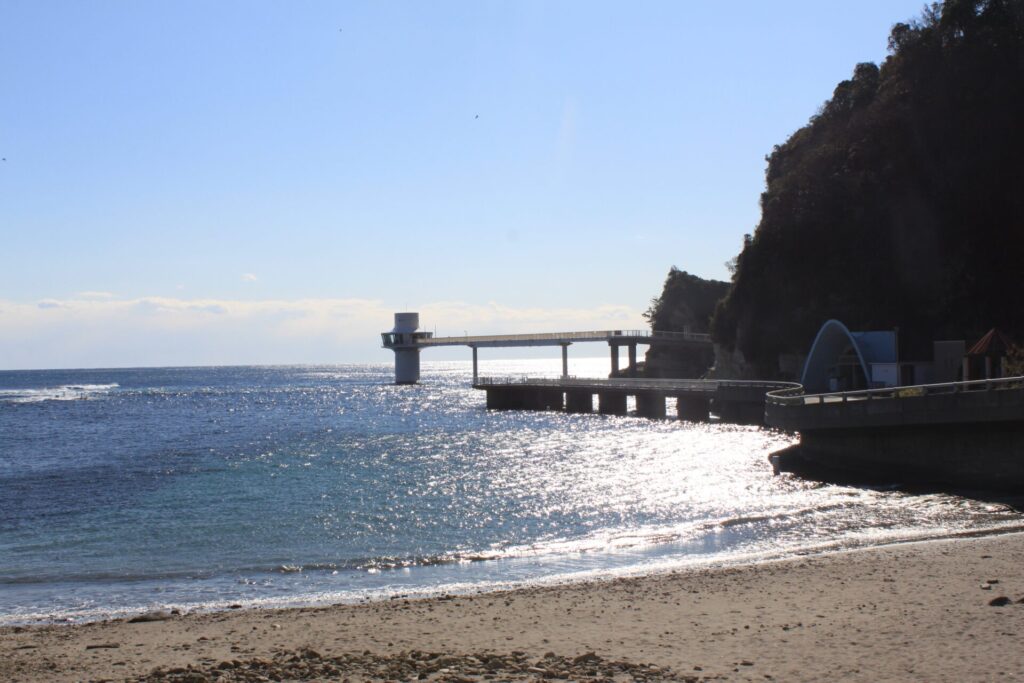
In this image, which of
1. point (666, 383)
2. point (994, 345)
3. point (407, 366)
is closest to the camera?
point (994, 345)

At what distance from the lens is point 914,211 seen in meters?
58.4

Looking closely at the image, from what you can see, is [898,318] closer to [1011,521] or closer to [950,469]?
[950,469]

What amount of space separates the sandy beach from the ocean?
2079 millimetres

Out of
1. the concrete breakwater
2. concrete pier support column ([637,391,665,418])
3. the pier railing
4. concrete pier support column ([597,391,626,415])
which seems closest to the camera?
the concrete breakwater

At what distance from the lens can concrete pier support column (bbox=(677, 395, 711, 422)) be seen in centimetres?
5525

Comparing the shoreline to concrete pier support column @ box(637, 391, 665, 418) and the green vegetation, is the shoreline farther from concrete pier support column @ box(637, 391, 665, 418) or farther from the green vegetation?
concrete pier support column @ box(637, 391, 665, 418)

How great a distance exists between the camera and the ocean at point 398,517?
17578 mm

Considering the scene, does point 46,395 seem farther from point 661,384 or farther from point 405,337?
point 661,384

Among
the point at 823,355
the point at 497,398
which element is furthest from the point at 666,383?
the point at 497,398

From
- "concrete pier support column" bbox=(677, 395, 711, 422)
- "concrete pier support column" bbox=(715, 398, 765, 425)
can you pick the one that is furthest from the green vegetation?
"concrete pier support column" bbox=(715, 398, 765, 425)

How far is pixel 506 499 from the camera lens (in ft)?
89.1

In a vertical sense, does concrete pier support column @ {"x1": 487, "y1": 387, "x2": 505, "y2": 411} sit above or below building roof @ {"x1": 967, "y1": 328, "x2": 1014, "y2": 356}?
below

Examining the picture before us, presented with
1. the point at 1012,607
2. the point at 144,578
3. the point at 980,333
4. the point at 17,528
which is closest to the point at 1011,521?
the point at 1012,607

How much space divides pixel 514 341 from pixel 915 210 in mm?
55412
